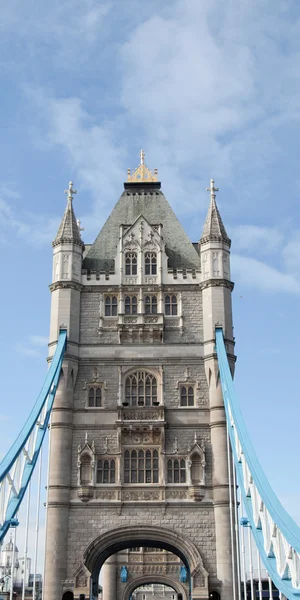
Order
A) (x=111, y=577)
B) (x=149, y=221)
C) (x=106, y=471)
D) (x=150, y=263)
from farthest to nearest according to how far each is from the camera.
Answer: (x=111, y=577) → (x=149, y=221) → (x=150, y=263) → (x=106, y=471)

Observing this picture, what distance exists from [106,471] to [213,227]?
1385cm

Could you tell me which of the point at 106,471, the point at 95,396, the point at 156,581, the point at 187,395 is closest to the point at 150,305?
the point at 187,395

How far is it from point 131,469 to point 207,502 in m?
3.85

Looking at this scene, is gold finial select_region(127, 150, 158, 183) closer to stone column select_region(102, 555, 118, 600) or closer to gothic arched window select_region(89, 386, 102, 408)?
gothic arched window select_region(89, 386, 102, 408)

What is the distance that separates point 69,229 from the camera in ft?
138

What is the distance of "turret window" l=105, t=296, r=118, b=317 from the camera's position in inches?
1601

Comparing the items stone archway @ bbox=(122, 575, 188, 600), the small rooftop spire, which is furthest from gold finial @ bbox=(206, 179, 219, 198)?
stone archway @ bbox=(122, 575, 188, 600)

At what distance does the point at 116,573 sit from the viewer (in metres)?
50.6

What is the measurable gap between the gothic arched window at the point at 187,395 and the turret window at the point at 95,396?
13.2ft

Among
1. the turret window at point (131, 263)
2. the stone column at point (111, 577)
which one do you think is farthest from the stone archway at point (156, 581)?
the turret window at point (131, 263)

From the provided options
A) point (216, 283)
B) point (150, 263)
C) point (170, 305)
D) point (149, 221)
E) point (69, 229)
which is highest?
point (149, 221)

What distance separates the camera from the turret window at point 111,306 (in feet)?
133

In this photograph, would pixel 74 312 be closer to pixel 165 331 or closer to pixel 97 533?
pixel 165 331

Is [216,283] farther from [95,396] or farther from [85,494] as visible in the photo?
[85,494]
